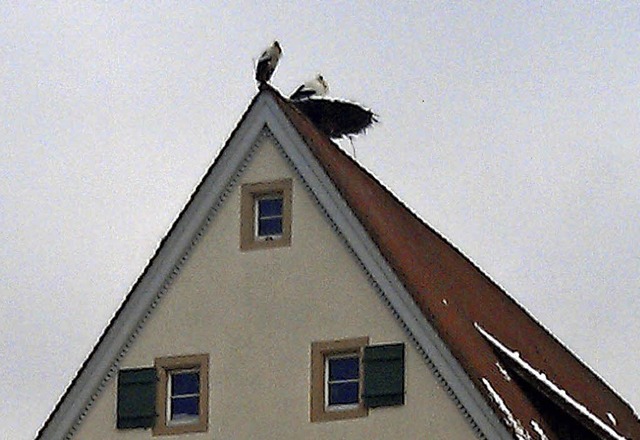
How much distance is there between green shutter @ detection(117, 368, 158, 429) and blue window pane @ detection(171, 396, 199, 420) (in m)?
0.34

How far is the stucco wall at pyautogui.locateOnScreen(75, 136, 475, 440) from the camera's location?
39.2 metres

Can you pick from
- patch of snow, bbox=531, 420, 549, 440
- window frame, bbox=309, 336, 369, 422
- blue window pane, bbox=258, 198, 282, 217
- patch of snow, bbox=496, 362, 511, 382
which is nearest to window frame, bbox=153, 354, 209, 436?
window frame, bbox=309, 336, 369, 422

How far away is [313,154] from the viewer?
40.2 m

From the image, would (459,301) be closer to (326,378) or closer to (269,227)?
(269,227)

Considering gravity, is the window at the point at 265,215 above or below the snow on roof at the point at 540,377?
above

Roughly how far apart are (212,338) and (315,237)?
2.11 meters

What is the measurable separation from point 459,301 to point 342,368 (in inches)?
150

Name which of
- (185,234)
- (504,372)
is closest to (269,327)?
(185,234)

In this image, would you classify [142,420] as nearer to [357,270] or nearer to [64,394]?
[64,394]

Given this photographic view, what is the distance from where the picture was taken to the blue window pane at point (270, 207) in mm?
40656

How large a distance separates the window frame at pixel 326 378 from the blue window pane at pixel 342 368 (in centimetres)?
9

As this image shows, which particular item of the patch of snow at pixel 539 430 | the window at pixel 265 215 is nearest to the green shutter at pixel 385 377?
the patch of snow at pixel 539 430

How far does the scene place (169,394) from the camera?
133 ft

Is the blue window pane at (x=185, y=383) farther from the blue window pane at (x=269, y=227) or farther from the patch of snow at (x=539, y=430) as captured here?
the patch of snow at (x=539, y=430)
